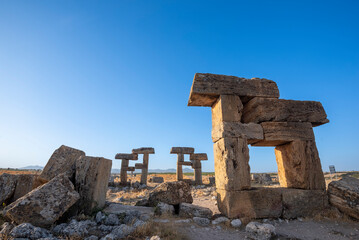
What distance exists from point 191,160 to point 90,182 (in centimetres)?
1317

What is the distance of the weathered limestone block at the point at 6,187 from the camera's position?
16.9 feet

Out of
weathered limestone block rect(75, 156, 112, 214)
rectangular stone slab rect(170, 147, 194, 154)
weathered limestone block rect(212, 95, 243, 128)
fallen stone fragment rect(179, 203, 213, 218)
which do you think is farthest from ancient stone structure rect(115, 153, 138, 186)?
weathered limestone block rect(212, 95, 243, 128)

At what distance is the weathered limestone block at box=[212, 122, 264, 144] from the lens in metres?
4.68

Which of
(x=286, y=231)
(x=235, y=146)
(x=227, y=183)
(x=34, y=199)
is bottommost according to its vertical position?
(x=286, y=231)

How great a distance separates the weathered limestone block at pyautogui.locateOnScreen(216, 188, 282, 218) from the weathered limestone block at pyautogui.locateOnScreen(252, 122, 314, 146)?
1353mm

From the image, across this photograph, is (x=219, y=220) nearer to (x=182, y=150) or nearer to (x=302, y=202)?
(x=302, y=202)

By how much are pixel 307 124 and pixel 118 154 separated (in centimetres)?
1424

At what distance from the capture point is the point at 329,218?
14.1 ft

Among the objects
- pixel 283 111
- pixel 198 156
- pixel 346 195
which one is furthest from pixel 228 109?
pixel 198 156

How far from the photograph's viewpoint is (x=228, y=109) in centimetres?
500

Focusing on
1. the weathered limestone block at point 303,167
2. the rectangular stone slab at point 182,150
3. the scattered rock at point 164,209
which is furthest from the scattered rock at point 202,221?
the rectangular stone slab at point 182,150

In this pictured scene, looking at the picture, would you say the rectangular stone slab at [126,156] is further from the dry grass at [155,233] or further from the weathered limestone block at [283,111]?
the dry grass at [155,233]

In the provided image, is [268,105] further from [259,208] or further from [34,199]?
[34,199]

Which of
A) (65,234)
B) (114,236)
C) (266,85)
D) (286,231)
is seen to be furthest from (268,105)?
(65,234)
